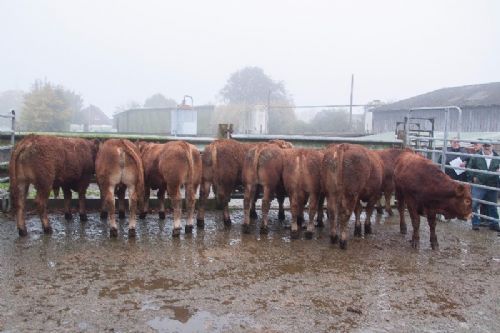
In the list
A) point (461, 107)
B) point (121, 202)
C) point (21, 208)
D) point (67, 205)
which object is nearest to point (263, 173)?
point (121, 202)

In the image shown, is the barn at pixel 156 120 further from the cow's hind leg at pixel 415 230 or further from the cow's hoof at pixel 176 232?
the cow's hind leg at pixel 415 230

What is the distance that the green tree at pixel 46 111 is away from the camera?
118ft

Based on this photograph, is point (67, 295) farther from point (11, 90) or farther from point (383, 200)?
point (11, 90)

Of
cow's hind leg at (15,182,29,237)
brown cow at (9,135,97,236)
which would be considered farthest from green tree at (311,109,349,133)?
cow's hind leg at (15,182,29,237)

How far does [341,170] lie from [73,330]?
4.25 m

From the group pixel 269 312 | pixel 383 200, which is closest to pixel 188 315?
pixel 269 312

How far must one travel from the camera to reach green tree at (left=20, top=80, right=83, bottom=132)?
35.9m

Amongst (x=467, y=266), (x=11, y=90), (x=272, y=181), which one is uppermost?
(x=11, y=90)

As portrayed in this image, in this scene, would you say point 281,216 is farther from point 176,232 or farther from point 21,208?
point 21,208

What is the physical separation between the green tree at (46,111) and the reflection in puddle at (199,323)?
35080 millimetres

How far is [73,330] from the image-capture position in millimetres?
3717

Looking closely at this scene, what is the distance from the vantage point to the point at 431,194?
676cm

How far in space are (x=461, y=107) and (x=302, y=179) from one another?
24.2 m

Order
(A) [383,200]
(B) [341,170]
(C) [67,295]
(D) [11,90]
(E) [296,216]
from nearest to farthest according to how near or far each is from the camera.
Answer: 1. (C) [67,295]
2. (B) [341,170]
3. (E) [296,216]
4. (A) [383,200]
5. (D) [11,90]
